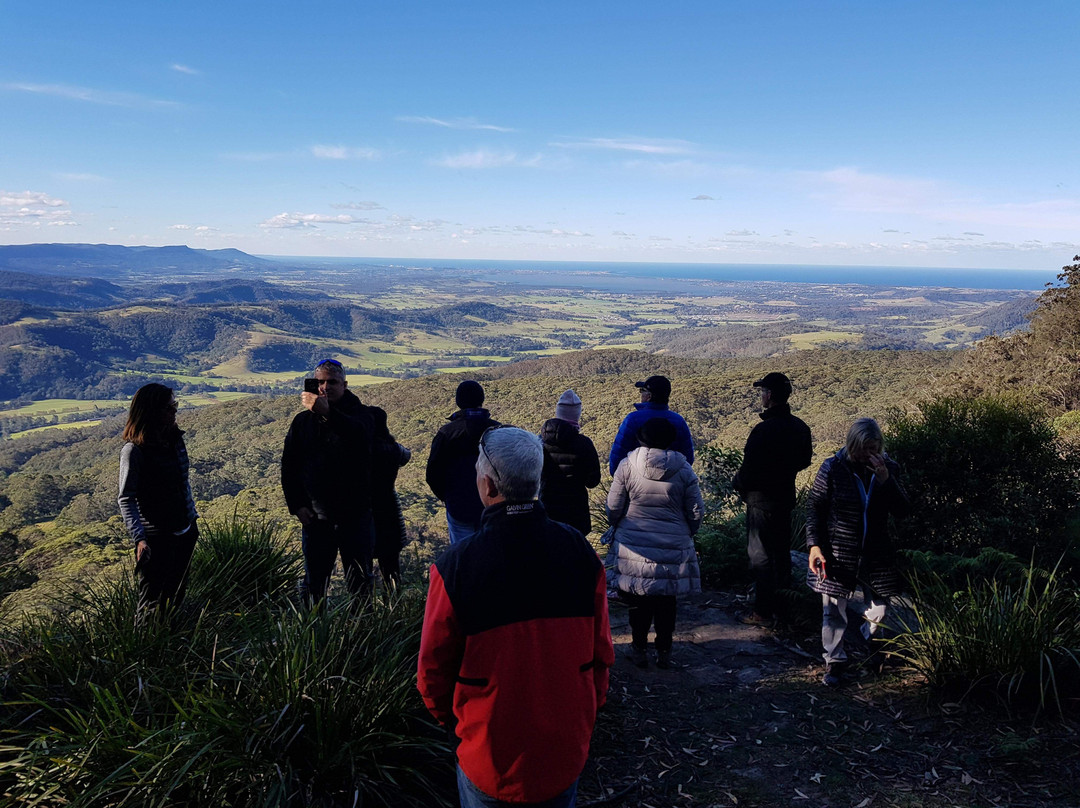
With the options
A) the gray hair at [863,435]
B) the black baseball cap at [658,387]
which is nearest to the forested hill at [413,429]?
the black baseball cap at [658,387]

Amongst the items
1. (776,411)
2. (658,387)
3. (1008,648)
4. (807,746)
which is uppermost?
(658,387)

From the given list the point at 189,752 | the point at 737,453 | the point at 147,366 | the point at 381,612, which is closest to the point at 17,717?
the point at 189,752

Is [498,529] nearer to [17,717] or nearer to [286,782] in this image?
[286,782]

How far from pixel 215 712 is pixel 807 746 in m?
2.85

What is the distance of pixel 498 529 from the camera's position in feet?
5.97

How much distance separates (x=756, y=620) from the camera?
4.88 meters

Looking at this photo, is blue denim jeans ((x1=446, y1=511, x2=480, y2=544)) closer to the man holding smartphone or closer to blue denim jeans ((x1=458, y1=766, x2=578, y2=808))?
the man holding smartphone

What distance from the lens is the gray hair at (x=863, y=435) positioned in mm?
3566

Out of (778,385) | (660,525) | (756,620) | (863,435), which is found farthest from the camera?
(756,620)

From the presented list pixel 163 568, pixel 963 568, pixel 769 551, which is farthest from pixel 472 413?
pixel 963 568

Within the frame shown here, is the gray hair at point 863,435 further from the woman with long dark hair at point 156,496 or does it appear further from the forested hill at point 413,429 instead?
the forested hill at point 413,429

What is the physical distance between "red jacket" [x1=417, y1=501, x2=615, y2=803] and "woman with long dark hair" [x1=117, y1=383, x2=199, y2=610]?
2.51m

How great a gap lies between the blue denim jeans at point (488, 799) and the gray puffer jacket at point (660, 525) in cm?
199

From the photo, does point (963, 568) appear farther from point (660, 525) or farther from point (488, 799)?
point (488, 799)
